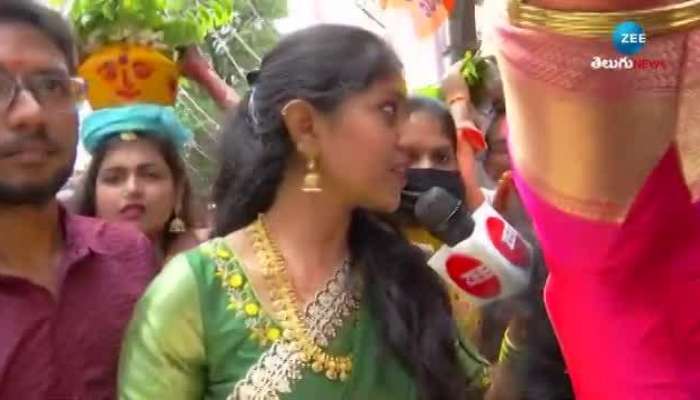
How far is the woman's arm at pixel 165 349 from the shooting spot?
3.65 ft

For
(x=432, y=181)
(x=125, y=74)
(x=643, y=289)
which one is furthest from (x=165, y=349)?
(x=125, y=74)

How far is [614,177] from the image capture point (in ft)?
2.72

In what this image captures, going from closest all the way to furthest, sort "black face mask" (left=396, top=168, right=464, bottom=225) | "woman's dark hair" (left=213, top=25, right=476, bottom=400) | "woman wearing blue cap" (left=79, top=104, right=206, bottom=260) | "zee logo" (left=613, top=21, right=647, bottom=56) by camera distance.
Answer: "zee logo" (left=613, top=21, right=647, bottom=56)
"woman's dark hair" (left=213, top=25, right=476, bottom=400)
"black face mask" (left=396, top=168, right=464, bottom=225)
"woman wearing blue cap" (left=79, top=104, right=206, bottom=260)

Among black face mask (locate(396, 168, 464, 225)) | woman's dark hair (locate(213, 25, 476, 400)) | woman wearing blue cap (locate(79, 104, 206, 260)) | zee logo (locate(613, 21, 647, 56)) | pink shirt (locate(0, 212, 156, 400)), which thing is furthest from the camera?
woman wearing blue cap (locate(79, 104, 206, 260))

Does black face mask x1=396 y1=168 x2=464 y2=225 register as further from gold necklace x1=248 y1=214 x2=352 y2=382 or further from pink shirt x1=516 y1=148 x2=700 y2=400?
pink shirt x1=516 y1=148 x2=700 y2=400

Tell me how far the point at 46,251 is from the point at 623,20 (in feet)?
2.23

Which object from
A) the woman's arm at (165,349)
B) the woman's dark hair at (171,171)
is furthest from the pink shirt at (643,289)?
the woman's dark hair at (171,171)

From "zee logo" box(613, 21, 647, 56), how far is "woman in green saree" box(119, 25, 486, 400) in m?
0.42

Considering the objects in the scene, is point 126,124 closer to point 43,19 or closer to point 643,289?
point 43,19

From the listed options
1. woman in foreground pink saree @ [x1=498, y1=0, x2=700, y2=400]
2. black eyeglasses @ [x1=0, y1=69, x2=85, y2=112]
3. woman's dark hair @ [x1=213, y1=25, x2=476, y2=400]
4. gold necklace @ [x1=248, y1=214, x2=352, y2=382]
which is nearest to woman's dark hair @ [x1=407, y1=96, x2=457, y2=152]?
woman's dark hair @ [x1=213, y1=25, x2=476, y2=400]

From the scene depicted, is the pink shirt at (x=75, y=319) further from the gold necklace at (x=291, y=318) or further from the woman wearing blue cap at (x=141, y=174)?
the woman wearing blue cap at (x=141, y=174)

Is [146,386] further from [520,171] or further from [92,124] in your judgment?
[92,124]

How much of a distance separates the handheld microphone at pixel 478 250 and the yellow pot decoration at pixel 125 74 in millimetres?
821

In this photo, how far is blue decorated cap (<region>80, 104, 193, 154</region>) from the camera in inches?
73.8
